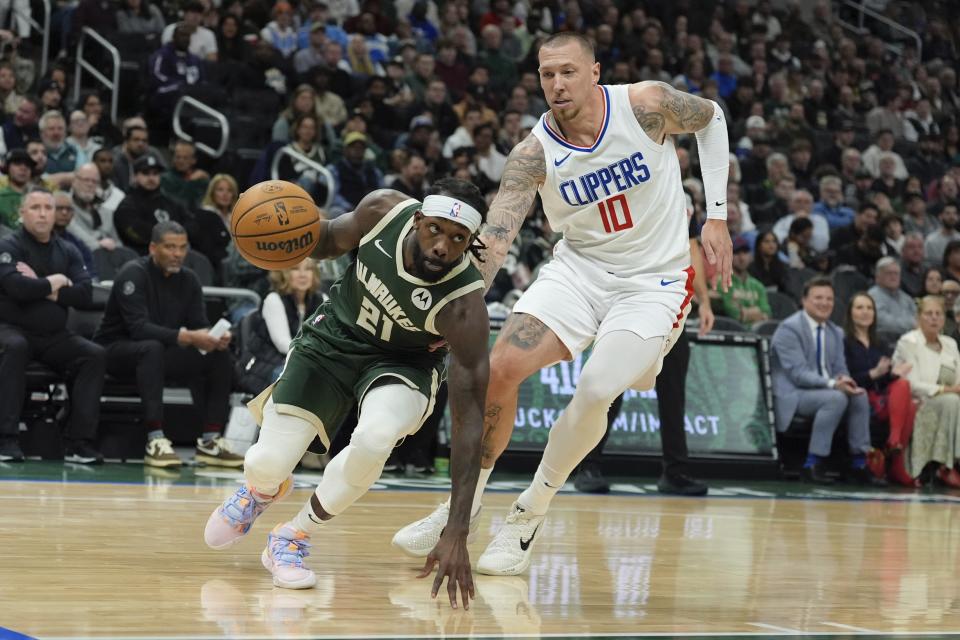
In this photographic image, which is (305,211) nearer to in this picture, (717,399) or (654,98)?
(654,98)

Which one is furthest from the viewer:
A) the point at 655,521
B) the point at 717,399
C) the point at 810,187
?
the point at 810,187

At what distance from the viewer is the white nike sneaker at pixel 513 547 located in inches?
208

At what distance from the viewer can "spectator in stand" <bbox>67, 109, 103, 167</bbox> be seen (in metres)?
12.0

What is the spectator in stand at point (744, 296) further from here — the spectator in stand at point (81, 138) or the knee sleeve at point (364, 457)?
the knee sleeve at point (364, 457)

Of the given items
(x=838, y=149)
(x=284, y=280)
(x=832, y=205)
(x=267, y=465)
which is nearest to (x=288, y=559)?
(x=267, y=465)

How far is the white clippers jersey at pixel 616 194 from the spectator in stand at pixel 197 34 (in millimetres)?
9117

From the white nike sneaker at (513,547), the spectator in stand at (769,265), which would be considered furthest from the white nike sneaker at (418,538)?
the spectator in stand at (769,265)

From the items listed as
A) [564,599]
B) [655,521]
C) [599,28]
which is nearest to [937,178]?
[599,28]

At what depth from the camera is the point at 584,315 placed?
220 inches

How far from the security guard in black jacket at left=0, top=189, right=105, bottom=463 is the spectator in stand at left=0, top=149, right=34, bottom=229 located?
1.01 meters

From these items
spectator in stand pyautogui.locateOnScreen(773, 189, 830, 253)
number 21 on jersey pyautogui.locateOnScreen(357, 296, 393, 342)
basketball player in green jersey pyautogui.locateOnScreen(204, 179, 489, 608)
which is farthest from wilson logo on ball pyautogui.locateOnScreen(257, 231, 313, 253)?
spectator in stand pyautogui.locateOnScreen(773, 189, 830, 253)

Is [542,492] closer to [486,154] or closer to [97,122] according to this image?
[97,122]

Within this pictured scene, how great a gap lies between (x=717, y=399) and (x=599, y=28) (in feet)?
28.3

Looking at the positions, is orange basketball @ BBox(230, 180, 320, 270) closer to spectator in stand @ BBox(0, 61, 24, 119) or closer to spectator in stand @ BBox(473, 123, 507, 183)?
spectator in stand @ BBox(0, 61, 24, 119)
